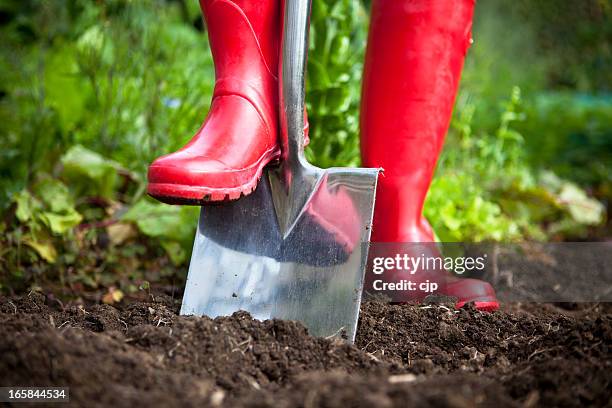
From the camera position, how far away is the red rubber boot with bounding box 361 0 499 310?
161 centimetres

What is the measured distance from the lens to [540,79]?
19.1ft

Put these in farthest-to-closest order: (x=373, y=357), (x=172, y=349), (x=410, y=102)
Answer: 1. (x=410, y=102)
2. (x=373, y=357)
3. (x=172, y=349)

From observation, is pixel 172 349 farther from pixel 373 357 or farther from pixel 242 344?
pixel 373 357

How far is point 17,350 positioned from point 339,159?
4.55 feet

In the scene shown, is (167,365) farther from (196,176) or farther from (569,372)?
(569,372)

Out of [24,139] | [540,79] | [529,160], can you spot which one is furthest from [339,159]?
[540,79]

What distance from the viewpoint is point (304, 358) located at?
4.08 feet

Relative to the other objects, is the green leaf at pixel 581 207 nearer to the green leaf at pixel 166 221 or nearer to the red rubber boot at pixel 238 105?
the green leaf at pixel 166 221

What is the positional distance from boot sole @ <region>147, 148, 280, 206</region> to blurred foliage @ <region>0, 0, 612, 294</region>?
2.04 ft

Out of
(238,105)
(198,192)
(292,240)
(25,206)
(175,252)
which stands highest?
(238,105)

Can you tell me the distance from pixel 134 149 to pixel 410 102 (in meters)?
1.34

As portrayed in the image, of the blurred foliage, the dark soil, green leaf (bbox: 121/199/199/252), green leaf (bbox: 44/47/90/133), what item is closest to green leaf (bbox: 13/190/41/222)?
the blurred foliage

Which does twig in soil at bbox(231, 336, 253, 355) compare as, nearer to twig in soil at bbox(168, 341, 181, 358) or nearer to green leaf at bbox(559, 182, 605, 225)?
twig in soil at bbox(168, 341, 181, 358)

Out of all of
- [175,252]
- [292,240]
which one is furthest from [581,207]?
[292,240]
